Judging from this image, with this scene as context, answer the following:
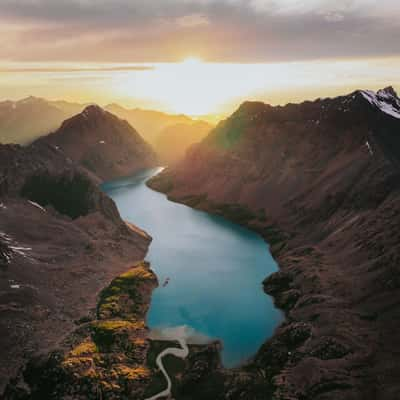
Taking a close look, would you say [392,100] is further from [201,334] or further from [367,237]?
[201,334]

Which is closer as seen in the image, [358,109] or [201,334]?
[201,334]

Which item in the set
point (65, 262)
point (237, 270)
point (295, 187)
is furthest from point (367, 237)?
point (65, 262)

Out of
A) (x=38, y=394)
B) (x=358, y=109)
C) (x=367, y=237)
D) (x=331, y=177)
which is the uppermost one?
(x=358, y=109)

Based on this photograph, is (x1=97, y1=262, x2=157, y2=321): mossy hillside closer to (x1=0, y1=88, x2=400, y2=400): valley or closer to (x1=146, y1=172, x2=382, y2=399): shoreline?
(x1=0, y1=88, x2=400, y2=400): valley

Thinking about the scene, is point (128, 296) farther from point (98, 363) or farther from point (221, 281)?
point (98, 363)

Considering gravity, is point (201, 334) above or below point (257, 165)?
below
